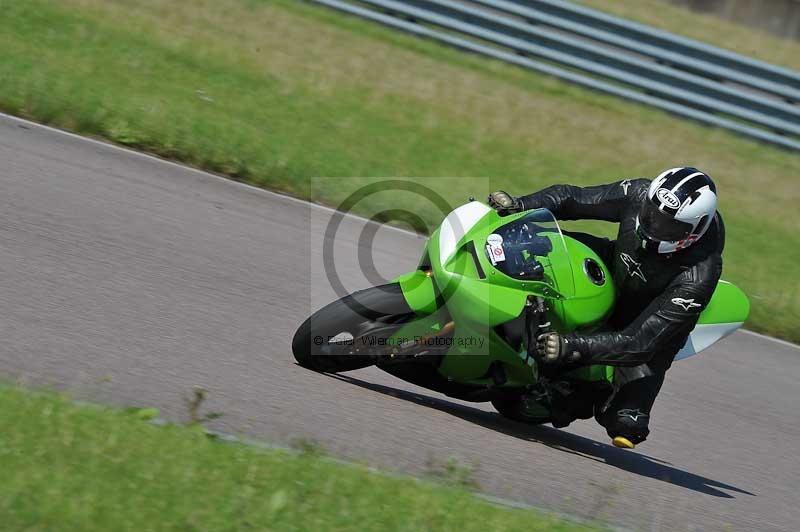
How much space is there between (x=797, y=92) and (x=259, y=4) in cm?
688

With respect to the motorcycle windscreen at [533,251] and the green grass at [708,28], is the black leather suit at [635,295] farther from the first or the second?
the green grass at [708,28]

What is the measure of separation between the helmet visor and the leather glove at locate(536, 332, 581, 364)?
2.38 feet

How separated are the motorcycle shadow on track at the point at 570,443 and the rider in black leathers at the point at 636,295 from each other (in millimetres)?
317

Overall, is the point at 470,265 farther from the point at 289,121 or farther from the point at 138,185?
the point at 289,121

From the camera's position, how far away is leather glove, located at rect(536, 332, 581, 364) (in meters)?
5.02

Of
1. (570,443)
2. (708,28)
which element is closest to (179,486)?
(570,443)

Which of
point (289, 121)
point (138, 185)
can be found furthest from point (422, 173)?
point (138, 185)

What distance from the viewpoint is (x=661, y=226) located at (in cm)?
523

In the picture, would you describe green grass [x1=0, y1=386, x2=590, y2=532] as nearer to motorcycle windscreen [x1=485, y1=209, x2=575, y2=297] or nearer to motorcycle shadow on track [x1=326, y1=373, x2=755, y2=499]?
motorcycle windscreen [x1=485, y1=209, x2=575, y2=297]

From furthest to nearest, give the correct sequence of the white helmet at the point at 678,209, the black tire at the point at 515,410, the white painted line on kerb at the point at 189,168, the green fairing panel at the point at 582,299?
the white painted line on kerb at the point at 189,168 → the black tire at the point at 515,410 → the green fairing panel at the point at 582,299 → the white helmet at the point at 678,209

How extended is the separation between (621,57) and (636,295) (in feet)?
27.5

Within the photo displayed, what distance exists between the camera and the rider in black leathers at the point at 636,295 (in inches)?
209

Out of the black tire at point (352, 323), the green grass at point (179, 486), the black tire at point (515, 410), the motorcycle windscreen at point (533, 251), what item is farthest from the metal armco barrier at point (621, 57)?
the green grass at point (179, 486)

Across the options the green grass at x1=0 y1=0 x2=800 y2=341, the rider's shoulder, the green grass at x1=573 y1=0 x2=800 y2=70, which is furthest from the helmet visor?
the green grass at x1=573 y1=0 x2=800 y2=70
